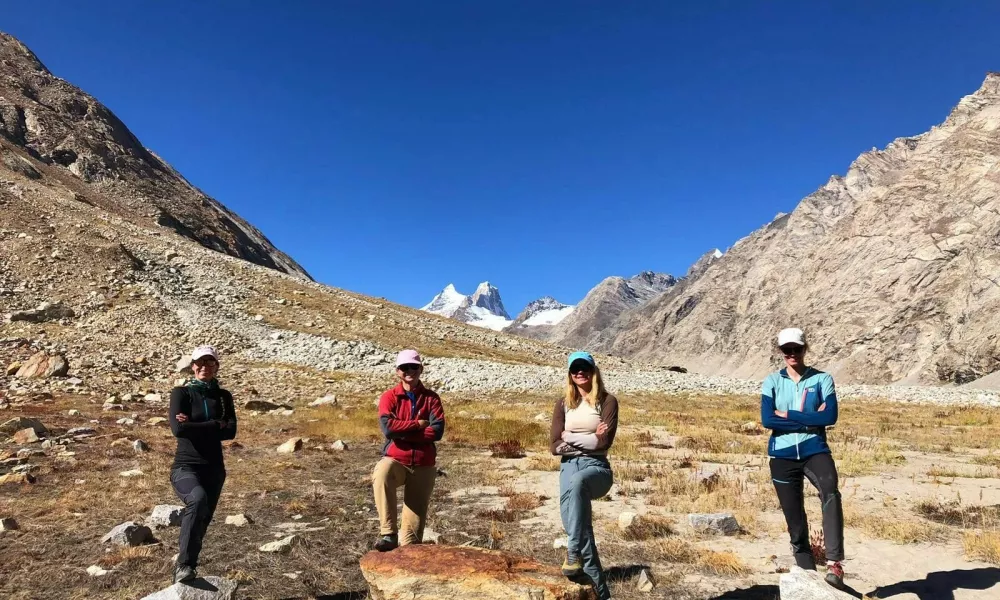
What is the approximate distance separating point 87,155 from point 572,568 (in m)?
105

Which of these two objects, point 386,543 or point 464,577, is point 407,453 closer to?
point 386,543

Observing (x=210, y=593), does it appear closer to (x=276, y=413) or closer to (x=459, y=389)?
(x=276, y=413)

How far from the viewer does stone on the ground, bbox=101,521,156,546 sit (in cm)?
767

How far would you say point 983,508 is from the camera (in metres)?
9.23

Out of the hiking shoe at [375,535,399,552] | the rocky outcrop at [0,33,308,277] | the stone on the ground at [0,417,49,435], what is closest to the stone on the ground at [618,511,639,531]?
the hiking shoe at [375,535,399,552]

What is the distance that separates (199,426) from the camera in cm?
597

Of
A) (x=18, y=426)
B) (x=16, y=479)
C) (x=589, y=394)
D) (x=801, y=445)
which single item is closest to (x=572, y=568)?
(x=589, y=394)

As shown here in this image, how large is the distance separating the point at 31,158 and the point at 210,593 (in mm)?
90568

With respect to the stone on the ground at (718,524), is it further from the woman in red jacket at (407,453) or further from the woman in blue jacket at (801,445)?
the woman in red jacket at (407,453)

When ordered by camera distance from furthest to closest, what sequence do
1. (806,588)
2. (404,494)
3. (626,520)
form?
(626,520), (404,494), (806,588)

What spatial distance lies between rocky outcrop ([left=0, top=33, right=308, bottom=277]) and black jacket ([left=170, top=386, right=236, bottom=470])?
2984 inches

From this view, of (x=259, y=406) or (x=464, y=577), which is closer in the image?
(x=464, y=577)

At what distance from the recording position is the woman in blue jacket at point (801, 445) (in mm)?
5656

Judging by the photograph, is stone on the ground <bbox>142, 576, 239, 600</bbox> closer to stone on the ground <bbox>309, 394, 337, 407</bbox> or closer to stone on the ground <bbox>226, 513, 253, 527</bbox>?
stone on the ground <bbox>226, 513, 253, 527</bbox>
